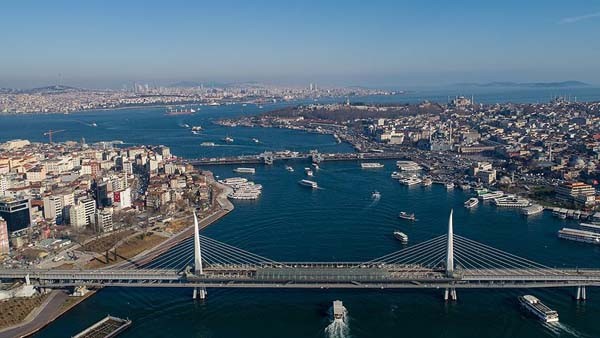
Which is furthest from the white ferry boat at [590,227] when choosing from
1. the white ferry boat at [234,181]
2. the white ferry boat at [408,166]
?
the white ferry boat at [234,181]

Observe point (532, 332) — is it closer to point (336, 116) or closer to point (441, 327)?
point (441, 327)

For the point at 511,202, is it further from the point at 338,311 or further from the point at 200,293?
the point at 200,293

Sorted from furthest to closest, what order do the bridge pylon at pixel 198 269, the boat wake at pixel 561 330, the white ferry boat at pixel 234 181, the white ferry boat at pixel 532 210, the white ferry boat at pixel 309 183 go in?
the white ferry boat at pixel 234 181 → the white ferry boat at pixel 309 183 → the white ferry boat at pixel 532 210 → the bridge pylon at pixel 198 269 → the boat wake at pixel 561 330

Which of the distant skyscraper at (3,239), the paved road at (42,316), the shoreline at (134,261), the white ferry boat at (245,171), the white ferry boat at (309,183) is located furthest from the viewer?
the white ferry boat at (245,171)

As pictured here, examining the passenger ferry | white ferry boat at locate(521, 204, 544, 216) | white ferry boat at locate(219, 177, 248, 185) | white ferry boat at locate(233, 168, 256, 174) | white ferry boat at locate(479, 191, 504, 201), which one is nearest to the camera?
the passenger ferry

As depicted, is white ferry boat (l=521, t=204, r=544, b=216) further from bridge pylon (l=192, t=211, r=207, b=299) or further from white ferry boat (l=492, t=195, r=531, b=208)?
bridge pylon (l=192, t=211, r=207, b=299)

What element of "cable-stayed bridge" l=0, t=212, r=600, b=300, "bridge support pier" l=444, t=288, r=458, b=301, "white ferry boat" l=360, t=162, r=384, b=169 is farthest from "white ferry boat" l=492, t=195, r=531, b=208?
"bridge support pier" l=444, t=288, r=458, b=301

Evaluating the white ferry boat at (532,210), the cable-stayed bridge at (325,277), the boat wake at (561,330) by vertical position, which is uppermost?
the cable-stayed bridge at (325,277)

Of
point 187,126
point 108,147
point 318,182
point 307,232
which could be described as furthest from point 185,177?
point 187,126

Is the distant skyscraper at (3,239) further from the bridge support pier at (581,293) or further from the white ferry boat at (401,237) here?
the bridge support pier at (581,293)
